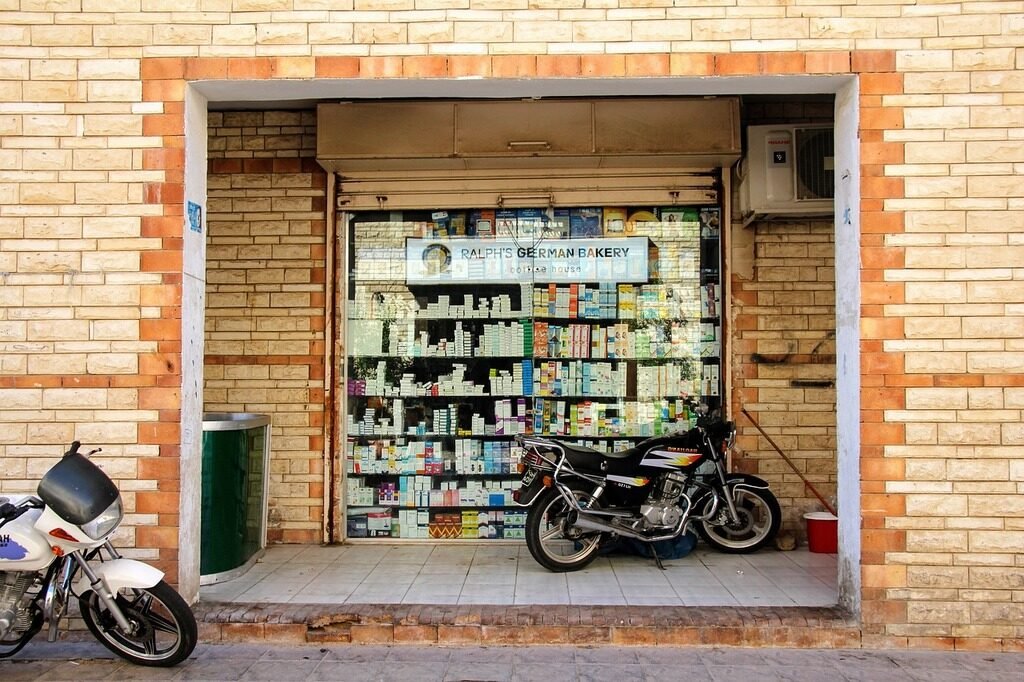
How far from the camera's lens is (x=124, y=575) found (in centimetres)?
456

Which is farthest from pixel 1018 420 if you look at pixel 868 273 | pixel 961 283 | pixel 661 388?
pixel 661 388

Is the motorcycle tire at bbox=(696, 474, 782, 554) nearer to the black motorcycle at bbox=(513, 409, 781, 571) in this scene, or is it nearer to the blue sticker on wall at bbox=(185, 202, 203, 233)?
the black motorcycle at bbox=(513, 409, 781, 571)

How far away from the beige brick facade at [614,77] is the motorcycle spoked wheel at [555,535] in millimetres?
2110

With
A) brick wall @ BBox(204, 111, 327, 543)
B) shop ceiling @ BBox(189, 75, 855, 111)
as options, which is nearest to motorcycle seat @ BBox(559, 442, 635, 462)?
brick wall @ BBox(204, 111, 327, 543)

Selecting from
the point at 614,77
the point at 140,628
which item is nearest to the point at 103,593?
the point at 140,628

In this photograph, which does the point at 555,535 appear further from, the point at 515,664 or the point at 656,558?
the point at 515,664

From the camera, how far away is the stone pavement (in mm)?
4648

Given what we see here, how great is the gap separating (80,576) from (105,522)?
16.8 inches

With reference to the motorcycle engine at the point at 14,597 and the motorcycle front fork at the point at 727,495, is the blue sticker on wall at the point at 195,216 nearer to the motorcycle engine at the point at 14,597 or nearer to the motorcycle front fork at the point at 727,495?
the motorcycle engine at the point at 14,597

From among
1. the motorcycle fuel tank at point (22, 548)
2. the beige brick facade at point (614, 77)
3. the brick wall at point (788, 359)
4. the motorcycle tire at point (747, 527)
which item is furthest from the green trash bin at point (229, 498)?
the brick wall at point (788, 359)

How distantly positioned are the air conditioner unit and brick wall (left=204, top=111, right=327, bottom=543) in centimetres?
382

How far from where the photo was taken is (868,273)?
516cm

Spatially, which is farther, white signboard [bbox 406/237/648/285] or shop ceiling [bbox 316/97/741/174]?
white signboard [bbox 406/237/648/285]

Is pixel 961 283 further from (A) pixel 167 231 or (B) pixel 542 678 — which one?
(A) pixel 167 231
